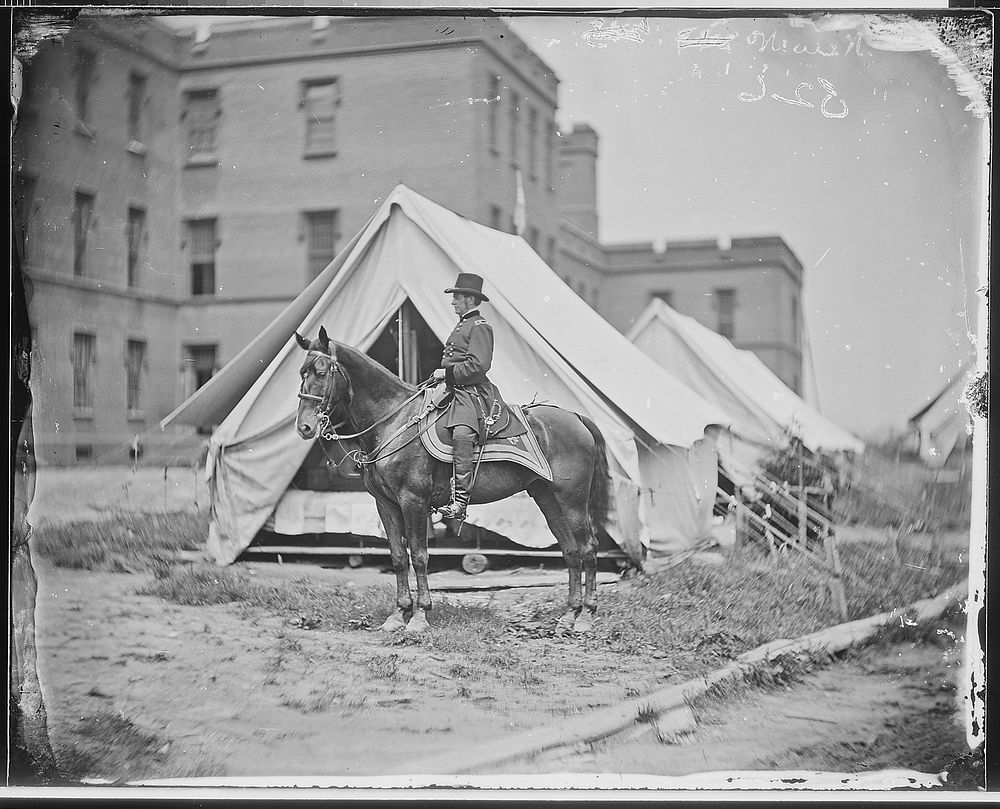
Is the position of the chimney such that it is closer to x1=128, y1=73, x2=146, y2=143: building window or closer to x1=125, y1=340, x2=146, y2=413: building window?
x1=128, y1=73, x2=146, y2=143: building window

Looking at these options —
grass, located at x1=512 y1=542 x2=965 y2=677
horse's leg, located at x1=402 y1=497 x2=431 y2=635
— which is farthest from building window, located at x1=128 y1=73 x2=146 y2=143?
grass, located at x1=512 y1=542 x2=965 y2=677

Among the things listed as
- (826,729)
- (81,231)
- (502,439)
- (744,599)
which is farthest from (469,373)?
(826,729)

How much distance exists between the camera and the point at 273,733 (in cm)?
520

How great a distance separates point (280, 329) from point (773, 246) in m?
2.97

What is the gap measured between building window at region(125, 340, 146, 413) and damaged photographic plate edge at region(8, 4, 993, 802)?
0.71 meters

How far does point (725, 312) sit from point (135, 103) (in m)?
3.72

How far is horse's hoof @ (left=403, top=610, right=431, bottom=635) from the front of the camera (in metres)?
5.27

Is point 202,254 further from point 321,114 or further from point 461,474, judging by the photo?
point 461,474

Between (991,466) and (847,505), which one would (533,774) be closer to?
(847,505)

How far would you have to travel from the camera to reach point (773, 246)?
5320 mm

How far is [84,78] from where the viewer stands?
209 inches

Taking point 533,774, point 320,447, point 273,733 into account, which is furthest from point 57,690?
point 533,774

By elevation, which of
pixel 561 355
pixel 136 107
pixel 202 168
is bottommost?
pixel 561 355

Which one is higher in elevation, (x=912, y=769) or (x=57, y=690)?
(x=57, y=690)
